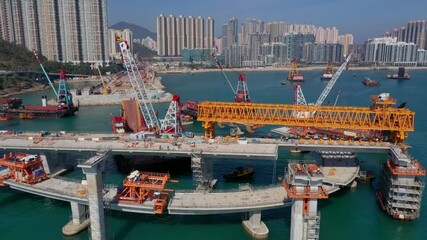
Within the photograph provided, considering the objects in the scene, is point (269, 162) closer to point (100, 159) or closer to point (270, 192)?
point (270, 192)

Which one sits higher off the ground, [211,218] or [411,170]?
[411,170]

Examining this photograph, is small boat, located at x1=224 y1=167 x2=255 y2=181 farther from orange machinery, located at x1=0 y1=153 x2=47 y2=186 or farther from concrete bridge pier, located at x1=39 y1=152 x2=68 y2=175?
concrete bridge pier, located at x1=39 y1=152 x2=68 y2=175

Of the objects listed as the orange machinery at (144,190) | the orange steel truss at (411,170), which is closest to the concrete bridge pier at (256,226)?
the orange machinery at (144,190)

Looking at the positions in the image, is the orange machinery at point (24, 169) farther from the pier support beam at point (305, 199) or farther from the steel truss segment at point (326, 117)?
the pier support beam at point (305, 199)

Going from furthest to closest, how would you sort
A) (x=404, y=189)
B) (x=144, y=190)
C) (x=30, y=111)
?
(x=30, y=111)
(x=404, y=189)
(x=144, y=190)

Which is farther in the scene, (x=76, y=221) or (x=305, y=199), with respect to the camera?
(x=76, y=221)

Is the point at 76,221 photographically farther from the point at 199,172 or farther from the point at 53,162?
the point at 53,162

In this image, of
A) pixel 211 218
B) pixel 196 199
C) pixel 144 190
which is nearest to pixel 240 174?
pixel 211 218

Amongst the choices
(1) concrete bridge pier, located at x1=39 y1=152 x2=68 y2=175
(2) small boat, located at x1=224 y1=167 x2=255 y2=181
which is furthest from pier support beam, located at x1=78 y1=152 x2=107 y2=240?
(2) small boat, located at x1=224 y1=167 x2=255 y2=181
